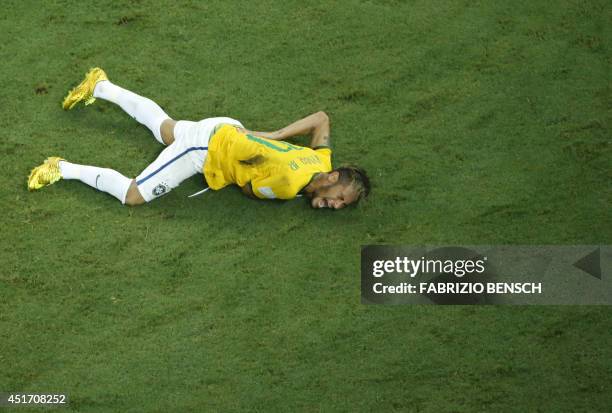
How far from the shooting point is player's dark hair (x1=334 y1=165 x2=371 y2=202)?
544cm

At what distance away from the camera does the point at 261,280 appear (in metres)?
5.39

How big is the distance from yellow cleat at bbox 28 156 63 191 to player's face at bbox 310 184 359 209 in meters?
1.72

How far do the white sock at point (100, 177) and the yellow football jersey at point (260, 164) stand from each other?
55cm

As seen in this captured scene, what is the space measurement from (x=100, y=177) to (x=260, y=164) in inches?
42.1

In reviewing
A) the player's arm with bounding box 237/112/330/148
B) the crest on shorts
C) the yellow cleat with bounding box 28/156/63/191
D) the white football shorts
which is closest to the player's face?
the player's arm with bounding box 237/112/330/148

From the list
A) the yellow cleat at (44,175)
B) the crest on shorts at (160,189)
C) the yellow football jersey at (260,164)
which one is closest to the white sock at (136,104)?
the crest on shorts at (160,189)

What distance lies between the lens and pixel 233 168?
5523 mm

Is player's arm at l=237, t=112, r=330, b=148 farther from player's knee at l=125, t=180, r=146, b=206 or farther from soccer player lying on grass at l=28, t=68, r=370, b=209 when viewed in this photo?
player's knee at l=125, t=180, r=146, b=206

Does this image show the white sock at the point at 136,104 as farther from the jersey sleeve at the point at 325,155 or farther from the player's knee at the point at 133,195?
the jersey sleeve at the point at 325,155

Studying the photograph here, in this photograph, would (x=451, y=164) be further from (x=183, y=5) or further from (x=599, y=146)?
(x=183, y=5)

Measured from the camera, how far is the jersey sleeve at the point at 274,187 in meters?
5.45

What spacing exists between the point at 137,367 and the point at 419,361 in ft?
5.58

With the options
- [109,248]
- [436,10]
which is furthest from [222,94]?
[436,10]

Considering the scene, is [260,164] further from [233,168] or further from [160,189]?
[160,189]
